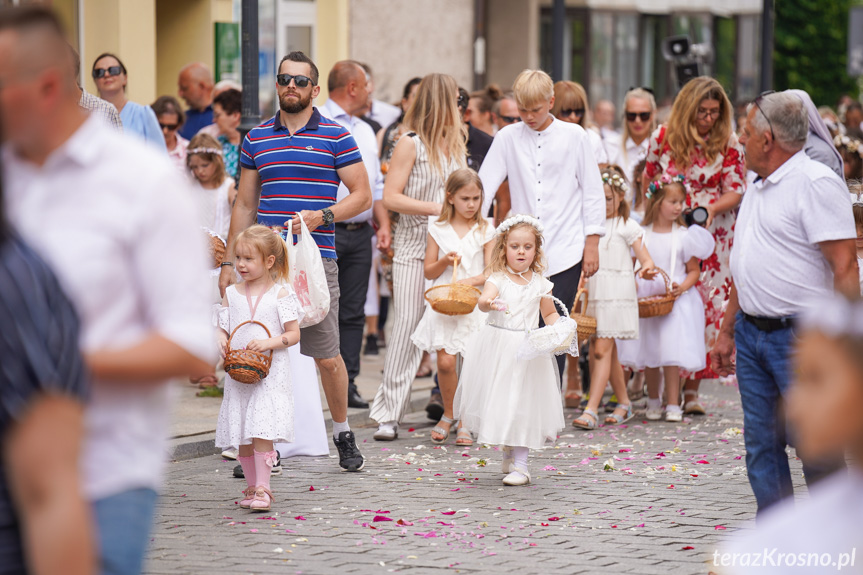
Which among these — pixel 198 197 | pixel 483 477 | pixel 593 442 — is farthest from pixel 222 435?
pixel 198 197

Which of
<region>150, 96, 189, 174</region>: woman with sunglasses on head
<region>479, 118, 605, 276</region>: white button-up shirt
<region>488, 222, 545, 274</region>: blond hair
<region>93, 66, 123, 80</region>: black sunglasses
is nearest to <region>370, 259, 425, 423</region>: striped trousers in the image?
<region>479, 118, 605, 276</region>: white button-up shirt

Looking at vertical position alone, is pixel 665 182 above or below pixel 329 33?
below

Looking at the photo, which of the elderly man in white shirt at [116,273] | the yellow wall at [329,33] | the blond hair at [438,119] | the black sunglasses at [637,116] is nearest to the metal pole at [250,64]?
the blond hair at [438,119]

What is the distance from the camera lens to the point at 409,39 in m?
21.8

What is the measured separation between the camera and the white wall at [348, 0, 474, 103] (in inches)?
805

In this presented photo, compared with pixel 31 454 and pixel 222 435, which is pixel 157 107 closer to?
pixel 222 435

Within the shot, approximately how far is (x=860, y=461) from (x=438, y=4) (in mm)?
20745

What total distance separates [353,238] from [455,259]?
1324 millimetres

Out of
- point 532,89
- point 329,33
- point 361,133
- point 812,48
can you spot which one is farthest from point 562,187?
point 812,48

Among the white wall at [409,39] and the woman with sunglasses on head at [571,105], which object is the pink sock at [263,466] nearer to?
the woman with sunglasses on head at [571,105]

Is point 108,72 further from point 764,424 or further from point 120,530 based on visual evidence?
point 120,530

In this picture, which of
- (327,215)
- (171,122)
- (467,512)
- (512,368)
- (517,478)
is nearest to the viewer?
(467,512)

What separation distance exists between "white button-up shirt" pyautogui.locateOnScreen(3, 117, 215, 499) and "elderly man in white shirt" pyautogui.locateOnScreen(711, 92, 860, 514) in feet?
9.50

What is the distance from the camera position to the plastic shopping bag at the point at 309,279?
7086 millimetres
